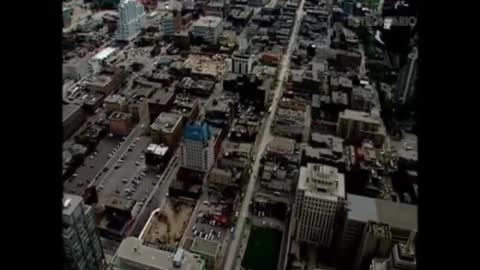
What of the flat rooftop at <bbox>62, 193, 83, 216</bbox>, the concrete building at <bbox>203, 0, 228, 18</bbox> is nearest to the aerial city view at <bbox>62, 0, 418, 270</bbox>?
the flat rooftop at <bbox>62, 193, 83, 216</bbox>

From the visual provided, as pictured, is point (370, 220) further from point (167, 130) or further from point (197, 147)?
point (167, 130)

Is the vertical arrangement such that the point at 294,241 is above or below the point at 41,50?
below

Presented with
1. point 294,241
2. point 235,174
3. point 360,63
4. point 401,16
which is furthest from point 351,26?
point 401,16

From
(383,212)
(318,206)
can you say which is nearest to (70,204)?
(318,206)

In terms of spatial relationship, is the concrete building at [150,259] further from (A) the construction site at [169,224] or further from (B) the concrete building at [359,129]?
(B) the concrete building at [359,129]

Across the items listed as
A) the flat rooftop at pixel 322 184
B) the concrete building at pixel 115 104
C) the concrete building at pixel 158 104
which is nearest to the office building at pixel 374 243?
the flat rooftop at pixel 322 184

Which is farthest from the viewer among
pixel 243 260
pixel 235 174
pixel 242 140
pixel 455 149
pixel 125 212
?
pixel 242 140

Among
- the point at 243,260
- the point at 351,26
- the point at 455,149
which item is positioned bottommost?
the point at 243,260

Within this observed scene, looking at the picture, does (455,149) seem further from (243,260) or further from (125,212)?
(125,212)

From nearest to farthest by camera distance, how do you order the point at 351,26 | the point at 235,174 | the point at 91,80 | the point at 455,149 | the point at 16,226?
the point at 455,149
the point at 16,226
the point at 235,174
the point at 91,80
the point at 351,26
